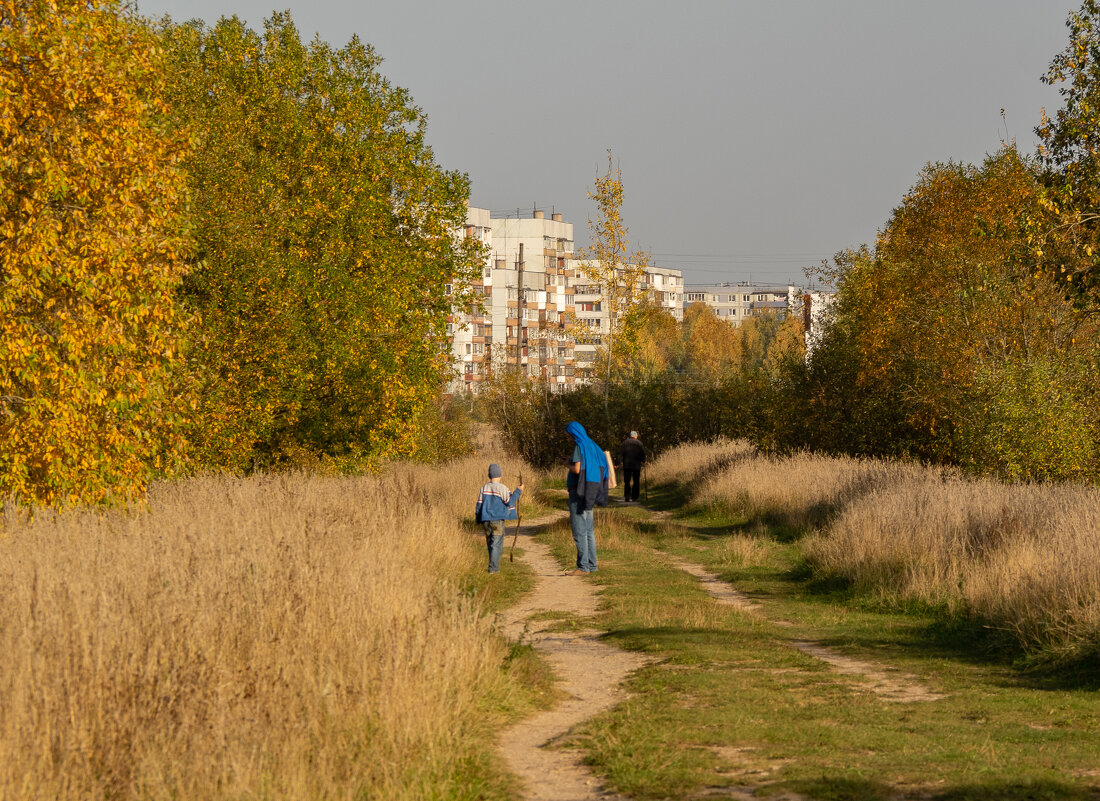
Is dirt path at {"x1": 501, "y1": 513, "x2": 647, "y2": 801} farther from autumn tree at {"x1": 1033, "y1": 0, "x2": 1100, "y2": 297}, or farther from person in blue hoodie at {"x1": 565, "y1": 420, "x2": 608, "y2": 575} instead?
autumn tree at {"x1": 1033, "y1": 0, "x2": 1100, "y2": 297}

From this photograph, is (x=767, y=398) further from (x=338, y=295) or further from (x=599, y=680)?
(x=599, y=680)

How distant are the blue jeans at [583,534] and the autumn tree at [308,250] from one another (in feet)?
21.6

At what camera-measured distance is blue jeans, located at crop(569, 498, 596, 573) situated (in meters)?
18.0

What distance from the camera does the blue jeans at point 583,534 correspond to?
59.0 ft

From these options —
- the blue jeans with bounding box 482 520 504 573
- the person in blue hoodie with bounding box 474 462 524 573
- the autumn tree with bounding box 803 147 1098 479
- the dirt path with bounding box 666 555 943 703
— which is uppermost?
the autumn tree with bounding box 803 147 1098 479

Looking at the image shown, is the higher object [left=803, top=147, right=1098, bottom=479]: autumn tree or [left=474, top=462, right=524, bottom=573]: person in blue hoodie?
[left=803, top=147, right=1098, bottom=479]: autumn tree

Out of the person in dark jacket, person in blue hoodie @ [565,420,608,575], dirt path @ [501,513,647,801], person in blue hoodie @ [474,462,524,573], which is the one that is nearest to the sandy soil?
dirt path @ [501,513,647,801]

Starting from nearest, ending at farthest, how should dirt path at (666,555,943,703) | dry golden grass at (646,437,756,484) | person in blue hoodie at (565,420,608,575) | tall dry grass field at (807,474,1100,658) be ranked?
dirt path at (666,555,943,703), tall dry grass field at (807,474,1100,658), person in blue hoodie at (565,420,608,575), dry golden grass at (646,437,756,484)

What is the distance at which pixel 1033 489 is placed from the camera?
61.1ft

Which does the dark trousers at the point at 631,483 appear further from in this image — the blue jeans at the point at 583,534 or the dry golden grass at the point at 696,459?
the blue jeans at the point at 583,534

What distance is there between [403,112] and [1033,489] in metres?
19.9

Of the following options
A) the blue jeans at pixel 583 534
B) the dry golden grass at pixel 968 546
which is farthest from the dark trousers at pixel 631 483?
the blue jeans at pixel 583 534

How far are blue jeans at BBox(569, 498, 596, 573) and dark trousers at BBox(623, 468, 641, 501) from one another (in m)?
Result: 16.7

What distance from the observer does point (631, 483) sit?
1404 inches
